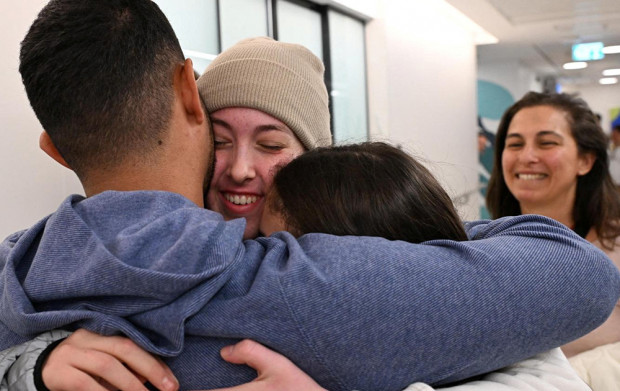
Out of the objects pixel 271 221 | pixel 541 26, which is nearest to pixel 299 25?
pixel 271 221

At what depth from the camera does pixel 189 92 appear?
1.07 metres

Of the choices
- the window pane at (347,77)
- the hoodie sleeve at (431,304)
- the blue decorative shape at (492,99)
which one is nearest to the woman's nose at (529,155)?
the hoodie sleeve at (431,304)

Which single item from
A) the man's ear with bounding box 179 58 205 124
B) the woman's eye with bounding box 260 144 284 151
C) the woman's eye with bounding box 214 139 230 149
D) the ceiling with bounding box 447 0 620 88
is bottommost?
the woman's eye with bounding box 260 144 284 151

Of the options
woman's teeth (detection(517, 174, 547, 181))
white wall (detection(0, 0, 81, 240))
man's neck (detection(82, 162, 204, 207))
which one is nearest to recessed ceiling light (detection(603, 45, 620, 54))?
woman's teeth (detection(517, 174, 547, 181))

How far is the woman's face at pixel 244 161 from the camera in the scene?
152 centimetres

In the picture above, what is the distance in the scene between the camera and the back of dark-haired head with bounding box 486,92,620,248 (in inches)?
110

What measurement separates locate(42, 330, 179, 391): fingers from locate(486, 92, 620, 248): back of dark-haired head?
7.15 ft

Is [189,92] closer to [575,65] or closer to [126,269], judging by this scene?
[126,269]

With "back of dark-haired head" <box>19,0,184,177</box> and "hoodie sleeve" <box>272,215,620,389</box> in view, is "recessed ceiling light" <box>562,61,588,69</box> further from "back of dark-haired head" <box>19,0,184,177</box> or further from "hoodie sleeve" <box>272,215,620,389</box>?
"back of dark-haired head" <box>19,0,184,177</box>

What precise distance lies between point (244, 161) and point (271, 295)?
2.34 ft

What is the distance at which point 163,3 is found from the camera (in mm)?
3510

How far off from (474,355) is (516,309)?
88mm

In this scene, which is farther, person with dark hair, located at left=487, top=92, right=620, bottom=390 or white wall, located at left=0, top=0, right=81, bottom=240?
person with dark hair, located at left=487, top=92, right=620, bottom=390

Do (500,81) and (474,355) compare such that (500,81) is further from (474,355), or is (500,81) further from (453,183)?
(474,355)
